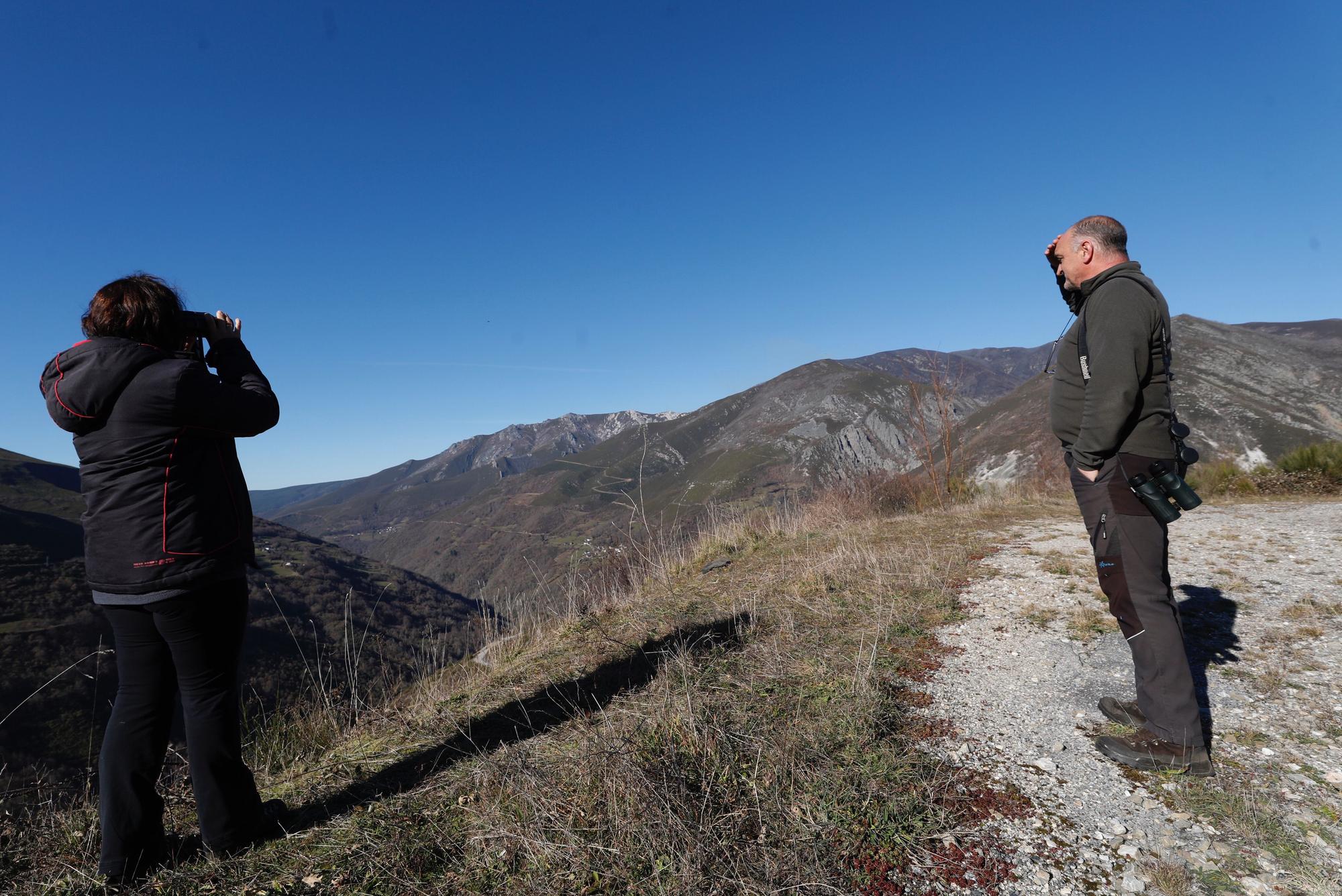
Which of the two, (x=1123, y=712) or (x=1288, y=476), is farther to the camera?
(x=1288, y=476)

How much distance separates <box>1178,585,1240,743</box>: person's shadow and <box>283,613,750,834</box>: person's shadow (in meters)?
2.50

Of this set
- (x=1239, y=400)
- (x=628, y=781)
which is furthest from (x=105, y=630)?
(x=1239, y=400)

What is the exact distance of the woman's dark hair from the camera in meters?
1.98

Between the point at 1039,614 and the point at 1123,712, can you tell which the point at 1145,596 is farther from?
the point at 1039,614

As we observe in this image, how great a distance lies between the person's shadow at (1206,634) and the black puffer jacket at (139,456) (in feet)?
13.8

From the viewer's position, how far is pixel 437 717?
338 cm

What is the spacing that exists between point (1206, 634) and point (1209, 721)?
1410 mm

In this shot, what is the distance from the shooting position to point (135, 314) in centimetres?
199

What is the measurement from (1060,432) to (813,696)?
182 centimetres

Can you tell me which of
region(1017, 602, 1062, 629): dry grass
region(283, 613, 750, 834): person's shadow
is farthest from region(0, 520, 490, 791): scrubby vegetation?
region(1017, 602, 1062, 629): dry grass

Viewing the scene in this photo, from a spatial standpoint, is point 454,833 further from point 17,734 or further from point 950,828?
point 17,734

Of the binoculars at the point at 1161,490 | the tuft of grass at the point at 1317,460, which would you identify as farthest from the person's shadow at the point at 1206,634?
the tuft of grass at the point at 1317,460

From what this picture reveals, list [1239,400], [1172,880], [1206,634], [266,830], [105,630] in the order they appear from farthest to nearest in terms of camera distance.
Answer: [1239,400] < [105,630] < [1206,634] < [266,830] < [1172,880]

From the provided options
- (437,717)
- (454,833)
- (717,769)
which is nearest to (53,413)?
(454,833)
